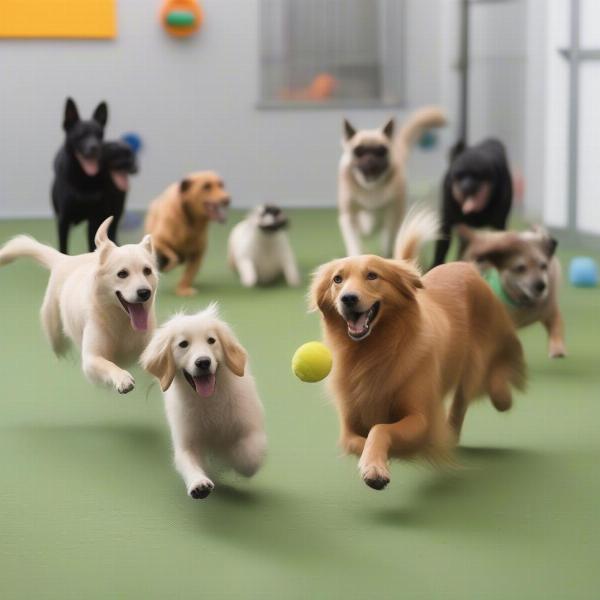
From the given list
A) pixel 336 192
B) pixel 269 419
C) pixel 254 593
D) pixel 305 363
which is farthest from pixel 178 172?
pixel 254 593

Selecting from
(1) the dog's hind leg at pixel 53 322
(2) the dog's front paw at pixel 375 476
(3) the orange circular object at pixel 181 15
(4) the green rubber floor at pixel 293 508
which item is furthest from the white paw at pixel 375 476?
(3) the orange circular object at pixel 181 15

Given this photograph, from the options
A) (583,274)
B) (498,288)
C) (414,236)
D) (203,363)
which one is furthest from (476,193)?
(203,363)

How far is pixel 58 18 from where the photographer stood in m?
9.03

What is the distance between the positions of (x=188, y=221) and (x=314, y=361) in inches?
128

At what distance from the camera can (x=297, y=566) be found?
8.47 feet

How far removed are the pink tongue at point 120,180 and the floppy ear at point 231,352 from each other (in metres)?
3.24

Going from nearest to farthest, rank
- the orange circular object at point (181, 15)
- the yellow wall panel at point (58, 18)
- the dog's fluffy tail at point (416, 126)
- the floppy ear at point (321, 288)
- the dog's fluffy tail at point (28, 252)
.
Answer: the floppy ear at point (321, 288)
the dog's fluffy tail at point (28, 252)
the dog's fluffy tail at point (416, 126)
the yellow wall panel at point (58, 18)
the orange circular object at point (181, 15)

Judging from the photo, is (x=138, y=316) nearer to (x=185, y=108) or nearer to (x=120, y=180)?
(x=120, y=180)

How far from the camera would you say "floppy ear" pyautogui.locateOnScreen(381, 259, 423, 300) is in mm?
2939

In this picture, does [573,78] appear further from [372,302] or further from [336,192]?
[372,302]

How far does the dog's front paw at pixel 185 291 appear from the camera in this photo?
6.00 m

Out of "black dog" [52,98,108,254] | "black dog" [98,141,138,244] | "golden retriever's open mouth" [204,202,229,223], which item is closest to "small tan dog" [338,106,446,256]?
"golden retriever's open mouth" [204,202,229,223]

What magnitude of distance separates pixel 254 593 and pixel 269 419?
1357 millimetres

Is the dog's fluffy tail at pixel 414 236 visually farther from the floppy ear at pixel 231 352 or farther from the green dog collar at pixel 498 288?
the green dog collar at pixel 498 288
